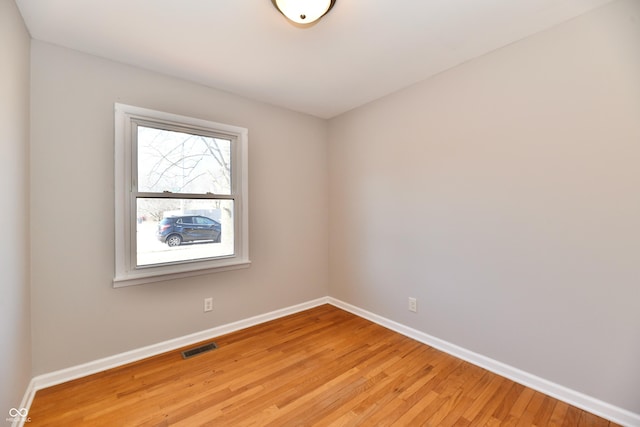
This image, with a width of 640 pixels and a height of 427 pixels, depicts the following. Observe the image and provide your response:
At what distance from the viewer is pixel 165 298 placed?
7.75 ft

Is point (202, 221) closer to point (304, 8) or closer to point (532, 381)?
point (304, 8)

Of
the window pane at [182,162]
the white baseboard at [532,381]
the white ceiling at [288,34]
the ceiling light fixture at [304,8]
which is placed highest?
the white ceiling at [288,34]

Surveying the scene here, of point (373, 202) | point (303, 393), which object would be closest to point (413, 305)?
point (373, 202)

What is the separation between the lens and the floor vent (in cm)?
229

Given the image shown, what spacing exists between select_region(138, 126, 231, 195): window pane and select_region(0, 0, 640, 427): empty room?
18 millimetres

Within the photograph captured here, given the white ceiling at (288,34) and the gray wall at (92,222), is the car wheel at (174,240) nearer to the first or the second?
the gray wall at (92,222)

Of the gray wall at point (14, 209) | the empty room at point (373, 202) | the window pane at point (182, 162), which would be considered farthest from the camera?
the window pane at point (182, 162)

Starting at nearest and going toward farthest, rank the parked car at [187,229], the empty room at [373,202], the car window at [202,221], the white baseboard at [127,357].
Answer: the empty room at [373,202] → the white baseboard at [127,357] → the parked car at [187,229] → the car window at [202,221]

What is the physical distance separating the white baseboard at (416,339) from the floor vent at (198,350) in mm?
120

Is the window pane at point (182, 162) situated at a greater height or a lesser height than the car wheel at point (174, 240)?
greater

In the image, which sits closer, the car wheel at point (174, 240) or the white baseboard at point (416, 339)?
the white baseboard at point (416, 339)

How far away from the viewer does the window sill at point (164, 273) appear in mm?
2141

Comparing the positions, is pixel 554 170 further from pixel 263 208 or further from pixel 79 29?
pixel 79 29

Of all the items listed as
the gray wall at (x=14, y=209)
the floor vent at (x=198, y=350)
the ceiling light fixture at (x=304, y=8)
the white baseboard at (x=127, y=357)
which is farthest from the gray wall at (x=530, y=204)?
the gray wall at (x=14, y=209)
